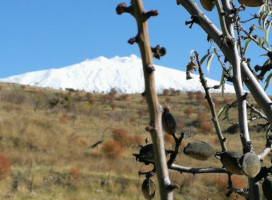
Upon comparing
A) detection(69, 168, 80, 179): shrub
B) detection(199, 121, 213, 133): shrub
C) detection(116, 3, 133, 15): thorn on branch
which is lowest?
detection(69, 168, 80, 179): shrub

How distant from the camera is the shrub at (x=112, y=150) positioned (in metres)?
19.3

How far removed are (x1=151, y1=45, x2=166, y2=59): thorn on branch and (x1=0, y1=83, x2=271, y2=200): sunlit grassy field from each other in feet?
16.3

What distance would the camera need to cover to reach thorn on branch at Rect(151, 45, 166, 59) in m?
0.59

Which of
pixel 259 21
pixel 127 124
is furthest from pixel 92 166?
pixel 259 21

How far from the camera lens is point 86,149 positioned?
2058cm

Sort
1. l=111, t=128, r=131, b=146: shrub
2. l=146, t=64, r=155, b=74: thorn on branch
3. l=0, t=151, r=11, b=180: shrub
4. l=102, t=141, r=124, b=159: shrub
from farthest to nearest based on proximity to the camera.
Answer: l=111, t=128, r=131, b=146: shrub → l=102, t=141, r=124, b=159: shrub → l=0, t=151, r=11, b=180: shrub → l=146, t=64, r=155, b=74: thorn on branch

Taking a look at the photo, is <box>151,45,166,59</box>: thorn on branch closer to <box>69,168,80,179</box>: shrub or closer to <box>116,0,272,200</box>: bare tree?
<box>116,0,272,200</box>: bare tree

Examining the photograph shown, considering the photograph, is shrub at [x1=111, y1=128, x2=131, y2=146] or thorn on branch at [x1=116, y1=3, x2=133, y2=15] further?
shrub at [x1=111, y1=128, x2=131, y2=146]

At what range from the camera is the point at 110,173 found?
640 inches

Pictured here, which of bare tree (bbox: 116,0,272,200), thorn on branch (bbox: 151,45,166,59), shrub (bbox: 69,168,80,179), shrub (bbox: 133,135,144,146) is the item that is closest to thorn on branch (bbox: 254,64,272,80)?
bare tree (bbox: 116,0,272,200)

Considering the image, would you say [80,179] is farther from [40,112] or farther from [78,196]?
[40,112]

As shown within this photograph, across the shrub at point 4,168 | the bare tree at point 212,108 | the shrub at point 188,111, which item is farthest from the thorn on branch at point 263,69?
the shrub at point 188,111

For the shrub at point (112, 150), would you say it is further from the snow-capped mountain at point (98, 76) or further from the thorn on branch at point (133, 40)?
the snow-capped mountain at point (98, 76)

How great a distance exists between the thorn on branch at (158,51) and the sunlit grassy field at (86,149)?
16.3 ft
